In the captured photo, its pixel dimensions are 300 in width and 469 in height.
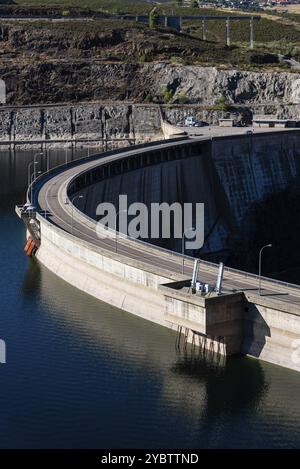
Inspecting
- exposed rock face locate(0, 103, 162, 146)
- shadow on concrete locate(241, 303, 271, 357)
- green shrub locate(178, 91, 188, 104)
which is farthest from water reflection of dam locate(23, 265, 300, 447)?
green shrub locate(178, 91, 188, 104)

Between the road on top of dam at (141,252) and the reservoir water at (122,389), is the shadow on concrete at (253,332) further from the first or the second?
the road on top of dam at (141,252)

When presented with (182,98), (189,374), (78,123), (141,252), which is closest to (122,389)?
(189,374)

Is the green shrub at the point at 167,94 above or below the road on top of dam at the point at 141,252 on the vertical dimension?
below

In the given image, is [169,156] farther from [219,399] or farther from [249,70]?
[249,70]

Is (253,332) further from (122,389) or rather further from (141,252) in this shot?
(141,252)

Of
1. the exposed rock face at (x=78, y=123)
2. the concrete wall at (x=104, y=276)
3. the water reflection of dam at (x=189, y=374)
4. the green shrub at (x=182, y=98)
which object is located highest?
the concrete wall at (x=104, y=276)

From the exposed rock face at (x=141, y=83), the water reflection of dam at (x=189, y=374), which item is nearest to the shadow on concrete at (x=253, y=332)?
the water reflection of dam at (x=189, y=374)
